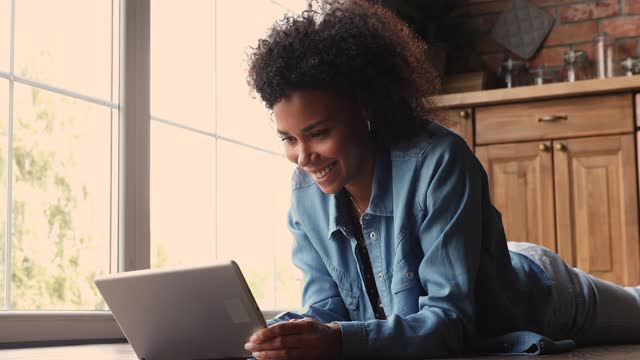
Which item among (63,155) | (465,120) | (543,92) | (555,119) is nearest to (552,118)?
(555,119)

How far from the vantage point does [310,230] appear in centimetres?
196

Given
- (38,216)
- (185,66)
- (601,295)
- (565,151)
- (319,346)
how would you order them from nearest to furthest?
(319,346), (601,295), (38,216), (185,66), (565,151)

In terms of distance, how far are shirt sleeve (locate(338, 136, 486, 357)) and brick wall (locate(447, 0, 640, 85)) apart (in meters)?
3.07

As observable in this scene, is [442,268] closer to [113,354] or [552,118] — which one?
[113,354]

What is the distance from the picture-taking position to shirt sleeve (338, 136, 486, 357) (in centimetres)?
153

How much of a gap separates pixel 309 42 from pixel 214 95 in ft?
5.89

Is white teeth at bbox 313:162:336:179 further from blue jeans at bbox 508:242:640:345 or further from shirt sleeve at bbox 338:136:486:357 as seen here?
blue jeans at bbox 508:242:640:345

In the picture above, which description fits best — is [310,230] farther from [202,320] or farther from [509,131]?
[509,131]

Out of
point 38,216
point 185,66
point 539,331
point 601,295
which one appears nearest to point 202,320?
point 539,331

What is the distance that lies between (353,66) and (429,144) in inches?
8.6

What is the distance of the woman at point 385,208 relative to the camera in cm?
161

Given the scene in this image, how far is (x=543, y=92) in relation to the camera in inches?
161

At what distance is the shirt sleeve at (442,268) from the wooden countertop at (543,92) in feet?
7.13

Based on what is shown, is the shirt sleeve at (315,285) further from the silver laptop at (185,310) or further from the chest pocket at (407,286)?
the silver laptop at (185,310)
